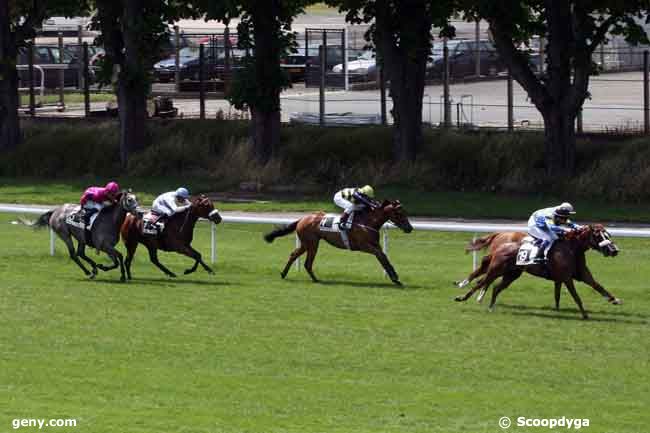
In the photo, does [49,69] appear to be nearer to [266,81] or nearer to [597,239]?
[266,81]

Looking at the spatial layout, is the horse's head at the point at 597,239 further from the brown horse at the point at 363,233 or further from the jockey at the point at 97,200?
the jockey at the point at 97,200

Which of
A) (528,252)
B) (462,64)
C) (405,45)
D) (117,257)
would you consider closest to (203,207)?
(117,257)

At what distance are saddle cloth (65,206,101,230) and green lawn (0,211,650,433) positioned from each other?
2.63 ft

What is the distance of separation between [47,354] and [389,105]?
25.8 metres

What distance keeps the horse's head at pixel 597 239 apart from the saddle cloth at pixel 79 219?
7.18 metres

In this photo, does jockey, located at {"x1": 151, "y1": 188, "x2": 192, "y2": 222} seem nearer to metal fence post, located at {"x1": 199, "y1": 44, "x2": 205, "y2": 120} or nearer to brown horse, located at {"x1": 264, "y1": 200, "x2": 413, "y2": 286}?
brown horse, located at {"x1": 264, "y1": 200, "x2": 413, "y2": 286}

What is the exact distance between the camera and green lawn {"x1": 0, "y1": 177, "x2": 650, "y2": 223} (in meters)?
28.1

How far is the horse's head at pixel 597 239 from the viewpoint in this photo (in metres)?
17.2

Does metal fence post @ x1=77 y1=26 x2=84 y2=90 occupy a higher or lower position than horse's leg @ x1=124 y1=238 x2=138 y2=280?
higher

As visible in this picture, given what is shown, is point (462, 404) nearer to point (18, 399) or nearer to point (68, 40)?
point (18, 399)

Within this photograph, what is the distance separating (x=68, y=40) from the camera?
202 feet

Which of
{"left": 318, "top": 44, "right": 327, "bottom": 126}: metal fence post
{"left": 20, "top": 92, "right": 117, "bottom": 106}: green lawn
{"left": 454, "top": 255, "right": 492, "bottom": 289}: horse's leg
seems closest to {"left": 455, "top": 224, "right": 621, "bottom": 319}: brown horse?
{"left": 454, "top": 255, "right": 492, "bottom": 289}: horse's leg

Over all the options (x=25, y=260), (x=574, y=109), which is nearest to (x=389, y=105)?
(x=574, y=109)

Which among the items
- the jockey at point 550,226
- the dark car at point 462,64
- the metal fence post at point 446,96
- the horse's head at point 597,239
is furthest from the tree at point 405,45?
the horse's head at point 597,239
